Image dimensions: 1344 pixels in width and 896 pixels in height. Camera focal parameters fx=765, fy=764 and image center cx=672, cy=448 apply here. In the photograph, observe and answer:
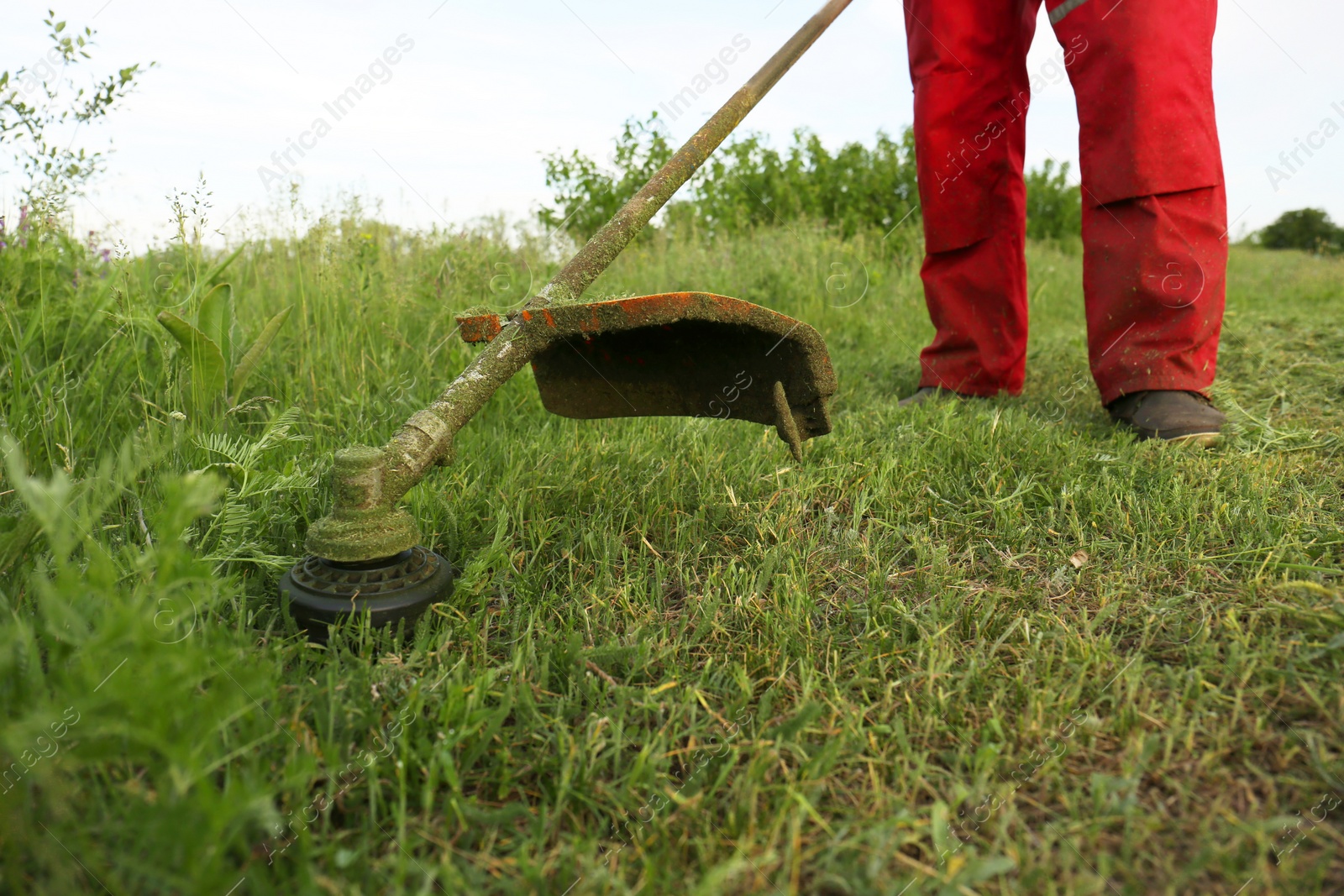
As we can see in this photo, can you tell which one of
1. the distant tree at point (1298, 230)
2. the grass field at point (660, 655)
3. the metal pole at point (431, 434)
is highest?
the distant tree at point (1298, 230)

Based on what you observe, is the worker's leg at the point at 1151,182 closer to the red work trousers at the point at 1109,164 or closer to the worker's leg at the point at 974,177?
the red work trousers at the point at 1109,164

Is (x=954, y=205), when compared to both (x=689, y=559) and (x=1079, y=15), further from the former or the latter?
(x=689, y=559)

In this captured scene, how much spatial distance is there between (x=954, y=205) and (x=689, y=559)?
1.98 m

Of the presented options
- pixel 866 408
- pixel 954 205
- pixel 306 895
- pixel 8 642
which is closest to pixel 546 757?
pixel 306 895

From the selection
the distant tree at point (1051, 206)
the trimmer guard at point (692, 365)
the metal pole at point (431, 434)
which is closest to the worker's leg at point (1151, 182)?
the trimmer guard at point (692, 365)

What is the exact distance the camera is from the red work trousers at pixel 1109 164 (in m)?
2.31

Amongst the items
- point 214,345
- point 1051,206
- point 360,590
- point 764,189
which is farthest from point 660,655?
point 1051,206

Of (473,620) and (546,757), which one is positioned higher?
(473,620)

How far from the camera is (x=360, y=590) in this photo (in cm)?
132

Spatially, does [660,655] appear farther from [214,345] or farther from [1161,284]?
[1161,284]

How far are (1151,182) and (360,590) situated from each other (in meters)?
2.47

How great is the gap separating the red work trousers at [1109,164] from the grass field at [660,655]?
434 millimetres

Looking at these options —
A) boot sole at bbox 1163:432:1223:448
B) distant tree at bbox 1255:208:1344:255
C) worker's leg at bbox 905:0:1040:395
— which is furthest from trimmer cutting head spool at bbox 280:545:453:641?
distant tree at bbox 1255:208:1344:255

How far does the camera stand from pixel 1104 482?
202 centimetres
